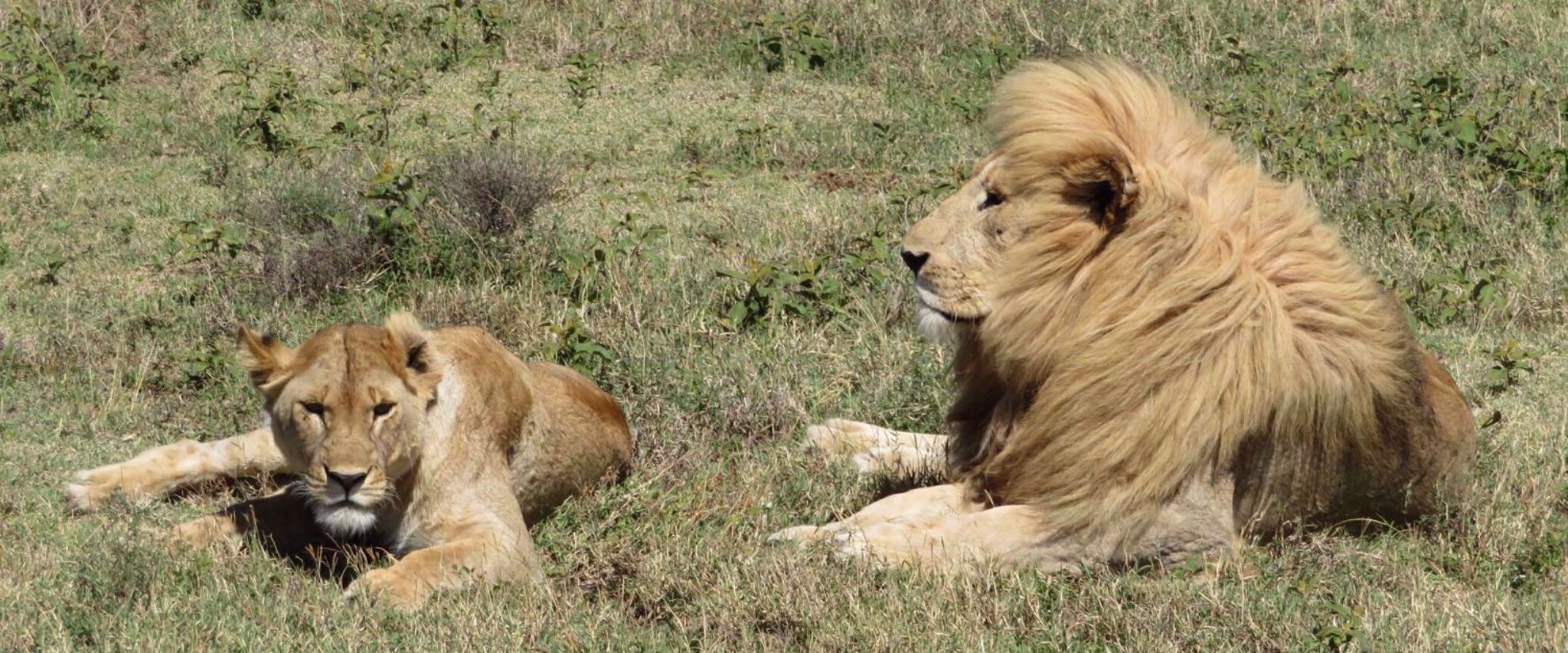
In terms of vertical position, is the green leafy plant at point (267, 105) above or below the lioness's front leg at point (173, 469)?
above

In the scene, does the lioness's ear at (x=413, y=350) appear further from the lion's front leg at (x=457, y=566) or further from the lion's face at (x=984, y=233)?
the lion's face at (x=984, y=233)

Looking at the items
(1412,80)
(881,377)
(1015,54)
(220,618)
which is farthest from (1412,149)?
(220,618)

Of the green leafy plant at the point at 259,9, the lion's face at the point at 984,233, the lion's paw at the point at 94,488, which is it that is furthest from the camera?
the green leafy plant at the point at 259,9

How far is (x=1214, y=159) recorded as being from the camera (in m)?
4.64

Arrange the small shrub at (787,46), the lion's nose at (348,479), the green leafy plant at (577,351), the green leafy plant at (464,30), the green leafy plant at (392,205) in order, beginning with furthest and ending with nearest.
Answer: the small shrub at (787,46) → the green leafy plant at (464,30) → the green leafy plant at (392,205) → the green leafy plant at (577,351) → the lion's nose at (348,479)

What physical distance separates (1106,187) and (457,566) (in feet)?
6.14

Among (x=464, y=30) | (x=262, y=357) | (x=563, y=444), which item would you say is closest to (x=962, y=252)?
(x=563, y=444)

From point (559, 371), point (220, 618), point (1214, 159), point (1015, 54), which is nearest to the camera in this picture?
point (220, 618)

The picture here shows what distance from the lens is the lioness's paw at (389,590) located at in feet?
14.2

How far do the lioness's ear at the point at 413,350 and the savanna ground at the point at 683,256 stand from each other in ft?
1.90

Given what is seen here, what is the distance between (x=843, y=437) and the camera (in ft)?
19.0

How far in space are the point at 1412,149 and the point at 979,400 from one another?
4.58 m

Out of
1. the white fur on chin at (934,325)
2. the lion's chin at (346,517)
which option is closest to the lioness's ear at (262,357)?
the lion's chin at (346,517)

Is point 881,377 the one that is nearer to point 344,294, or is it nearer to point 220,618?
point 344,294
